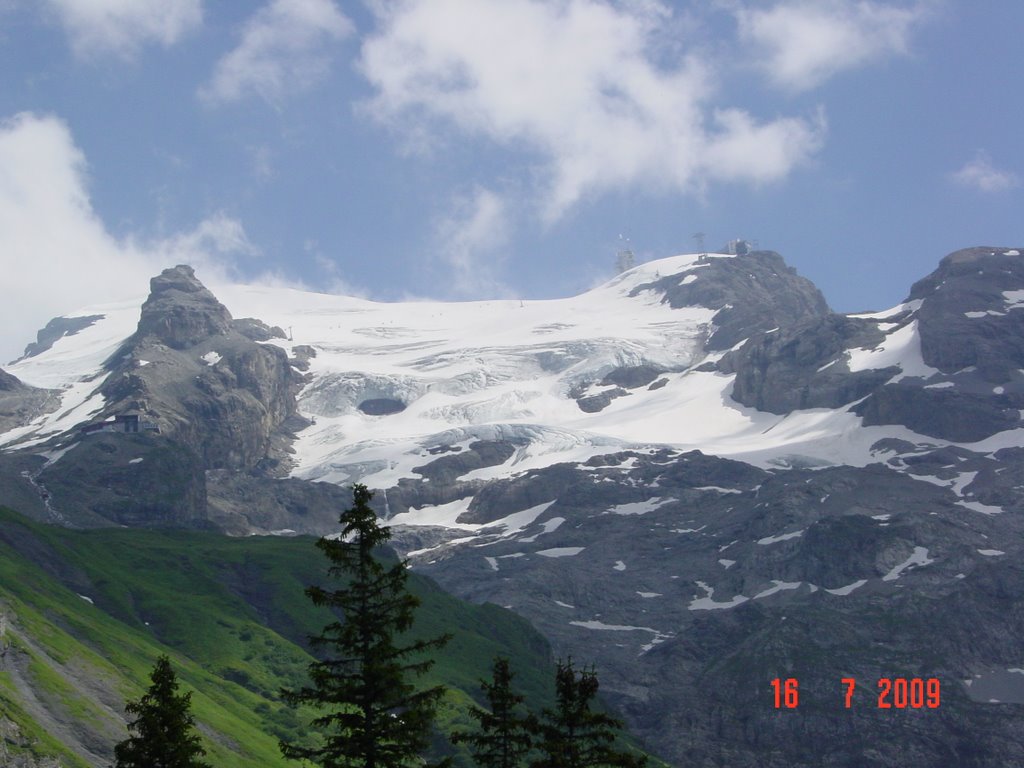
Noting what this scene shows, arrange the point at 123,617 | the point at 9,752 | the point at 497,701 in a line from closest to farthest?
the point at 497,701 < the point at 9,752 < the point at 123,617

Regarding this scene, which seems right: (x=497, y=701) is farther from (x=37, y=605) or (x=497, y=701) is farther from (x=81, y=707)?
(x=37, y=605)

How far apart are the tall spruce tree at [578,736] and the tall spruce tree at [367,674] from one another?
4.41 m

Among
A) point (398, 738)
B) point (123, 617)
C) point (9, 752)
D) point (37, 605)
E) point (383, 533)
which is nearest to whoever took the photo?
point (398, 738)

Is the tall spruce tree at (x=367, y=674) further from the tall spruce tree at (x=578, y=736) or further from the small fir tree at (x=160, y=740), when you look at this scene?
the tall spruce tree at (x=578, y=736)

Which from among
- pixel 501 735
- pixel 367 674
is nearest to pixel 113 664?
pixel 501 735

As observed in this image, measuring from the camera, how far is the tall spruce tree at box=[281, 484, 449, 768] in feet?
133

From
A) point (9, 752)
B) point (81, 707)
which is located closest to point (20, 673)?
point (81, 707)

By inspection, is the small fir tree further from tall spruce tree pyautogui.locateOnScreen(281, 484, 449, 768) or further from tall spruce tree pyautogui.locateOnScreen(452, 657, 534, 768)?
tall spruce tree pyautogui.locateOnScreen(452, 657, 534, 768)

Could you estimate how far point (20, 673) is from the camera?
13075 cm

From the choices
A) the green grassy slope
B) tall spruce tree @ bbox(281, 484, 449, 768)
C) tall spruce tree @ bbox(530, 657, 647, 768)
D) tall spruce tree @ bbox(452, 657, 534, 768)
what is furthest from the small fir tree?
the green grassy slope

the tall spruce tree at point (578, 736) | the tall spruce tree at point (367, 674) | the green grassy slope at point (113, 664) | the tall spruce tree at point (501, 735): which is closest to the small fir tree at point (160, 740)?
the tall spruce tree at point (367, 674)

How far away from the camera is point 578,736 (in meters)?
44.7

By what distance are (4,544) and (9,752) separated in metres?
91.8

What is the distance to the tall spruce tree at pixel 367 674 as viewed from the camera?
133 ft
